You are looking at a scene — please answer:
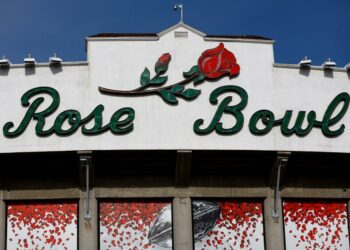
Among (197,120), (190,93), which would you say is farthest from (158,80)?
(197,120)

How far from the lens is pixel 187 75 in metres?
40.1

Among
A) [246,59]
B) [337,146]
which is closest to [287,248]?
[337,146]

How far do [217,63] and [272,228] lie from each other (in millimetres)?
7042

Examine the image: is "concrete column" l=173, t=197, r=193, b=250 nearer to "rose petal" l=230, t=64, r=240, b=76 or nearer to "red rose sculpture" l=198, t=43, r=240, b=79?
"red rose sculpture" l=198, t=43, r=240, b=79

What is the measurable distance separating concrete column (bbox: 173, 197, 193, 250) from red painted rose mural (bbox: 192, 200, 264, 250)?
44 centimetres

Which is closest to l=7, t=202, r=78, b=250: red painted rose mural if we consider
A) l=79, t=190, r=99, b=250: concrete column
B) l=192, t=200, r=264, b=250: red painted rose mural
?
l=79, t=190, r=99, b=250: concrete column

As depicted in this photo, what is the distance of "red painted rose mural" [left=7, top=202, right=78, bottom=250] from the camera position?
39.2 meters

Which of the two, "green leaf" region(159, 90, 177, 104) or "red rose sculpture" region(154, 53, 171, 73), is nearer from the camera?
"green leaf" region(159, 90, 177, 104)

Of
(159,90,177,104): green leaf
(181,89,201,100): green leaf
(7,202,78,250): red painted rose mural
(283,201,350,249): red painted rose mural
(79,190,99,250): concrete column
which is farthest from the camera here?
(283,201,350,249): red painted rose mural

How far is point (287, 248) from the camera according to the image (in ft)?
130

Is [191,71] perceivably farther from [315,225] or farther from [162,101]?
[315,225]

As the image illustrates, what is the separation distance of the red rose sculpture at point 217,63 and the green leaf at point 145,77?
2141mm

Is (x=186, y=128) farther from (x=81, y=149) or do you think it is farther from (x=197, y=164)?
(x=81, y=149)

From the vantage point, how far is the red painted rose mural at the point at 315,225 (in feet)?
131
